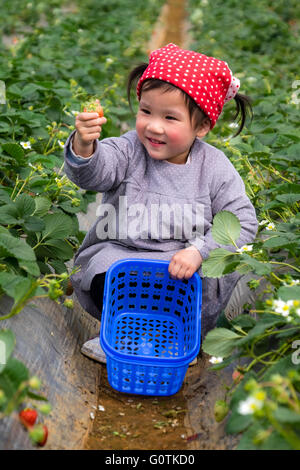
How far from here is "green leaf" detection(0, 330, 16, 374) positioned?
1.22 metres

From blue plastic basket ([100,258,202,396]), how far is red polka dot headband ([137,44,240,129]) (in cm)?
55

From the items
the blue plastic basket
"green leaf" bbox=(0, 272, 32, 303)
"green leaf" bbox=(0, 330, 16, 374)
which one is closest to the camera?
"green leaf" bbox=(0, 330, 16, 374)

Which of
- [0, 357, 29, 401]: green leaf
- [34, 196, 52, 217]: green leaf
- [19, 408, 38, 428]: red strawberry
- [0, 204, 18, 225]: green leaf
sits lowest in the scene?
[19, 408, 38, 428]: red strawberry

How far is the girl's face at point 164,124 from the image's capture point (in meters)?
1.83

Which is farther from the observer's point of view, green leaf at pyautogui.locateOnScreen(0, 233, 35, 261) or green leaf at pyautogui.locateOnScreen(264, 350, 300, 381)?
green leaf at pyautogui.locateOnScreen(0, 233, 35, 261)

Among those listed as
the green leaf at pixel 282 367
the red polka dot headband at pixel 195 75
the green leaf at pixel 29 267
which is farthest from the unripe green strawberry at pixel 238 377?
the red polka dot headband at pixel 195 75

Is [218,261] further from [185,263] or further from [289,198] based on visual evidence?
[289,198]

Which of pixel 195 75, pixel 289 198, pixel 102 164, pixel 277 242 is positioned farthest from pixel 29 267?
pixel 289 198

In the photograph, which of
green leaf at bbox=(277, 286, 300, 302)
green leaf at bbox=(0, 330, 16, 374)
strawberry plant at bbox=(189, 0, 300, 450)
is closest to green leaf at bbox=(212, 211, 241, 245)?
strawberry plant at bbox=(189, 0, 300, 450)

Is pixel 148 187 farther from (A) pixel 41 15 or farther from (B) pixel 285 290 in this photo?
(A) pixel 41 15

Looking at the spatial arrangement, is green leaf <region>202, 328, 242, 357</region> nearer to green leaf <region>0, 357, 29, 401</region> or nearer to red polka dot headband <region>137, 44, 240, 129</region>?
green leaf <region>0, 357, 29, 401</region>

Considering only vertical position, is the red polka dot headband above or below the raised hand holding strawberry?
above
